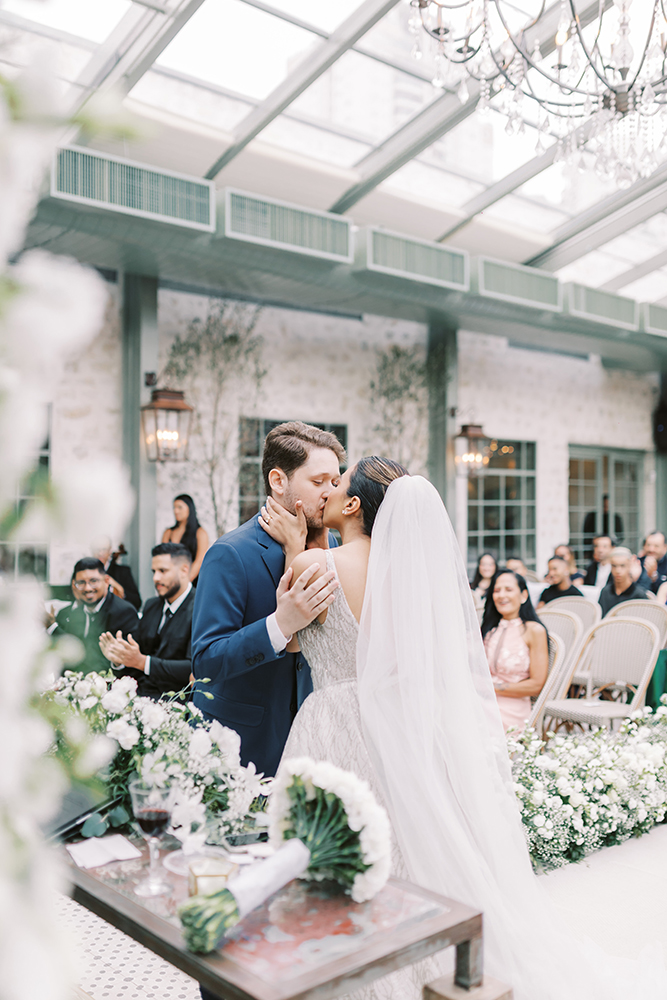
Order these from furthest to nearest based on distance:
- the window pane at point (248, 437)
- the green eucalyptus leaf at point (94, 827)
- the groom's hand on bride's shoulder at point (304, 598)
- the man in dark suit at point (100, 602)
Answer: the window pane at point (248, 437)
the man in dark suit at point (100, 602)
the groom's hand on bride's shoulder at point (304, 598)
the green eucalyptus leaf at point (94, 827)

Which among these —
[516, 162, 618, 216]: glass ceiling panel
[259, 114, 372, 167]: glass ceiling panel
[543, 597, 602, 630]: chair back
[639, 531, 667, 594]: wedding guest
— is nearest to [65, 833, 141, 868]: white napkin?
[543, 597, 602, 630]: chair back

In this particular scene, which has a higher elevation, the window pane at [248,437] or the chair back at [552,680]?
the window pane at [248,437]

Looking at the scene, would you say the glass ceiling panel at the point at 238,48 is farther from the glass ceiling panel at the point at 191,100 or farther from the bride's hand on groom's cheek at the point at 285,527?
the bride's hand on groom's cheek at the point at 285,527

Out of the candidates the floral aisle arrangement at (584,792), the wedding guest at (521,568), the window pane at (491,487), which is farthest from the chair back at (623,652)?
the window pane at (491,487)

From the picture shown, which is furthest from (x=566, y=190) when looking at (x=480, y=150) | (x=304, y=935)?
(x=304, y=935)

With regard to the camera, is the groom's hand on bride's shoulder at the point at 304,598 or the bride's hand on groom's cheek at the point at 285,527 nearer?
the groom's hand on bride's shoulder at the point at 304,598

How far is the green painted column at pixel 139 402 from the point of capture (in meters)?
7.01

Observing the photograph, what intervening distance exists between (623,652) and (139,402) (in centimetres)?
A: 438

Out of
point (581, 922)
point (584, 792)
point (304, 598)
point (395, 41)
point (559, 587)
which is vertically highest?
point (395, 41)

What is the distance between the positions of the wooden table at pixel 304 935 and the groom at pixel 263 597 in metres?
0.89

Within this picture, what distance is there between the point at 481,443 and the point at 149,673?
6336mm

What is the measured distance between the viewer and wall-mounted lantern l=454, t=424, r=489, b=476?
922 cm

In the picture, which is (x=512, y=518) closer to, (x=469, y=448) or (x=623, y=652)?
(x=469, y=448)

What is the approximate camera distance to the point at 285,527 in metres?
2.33
